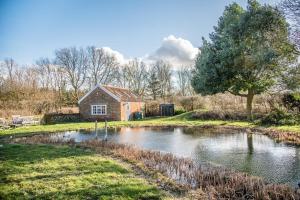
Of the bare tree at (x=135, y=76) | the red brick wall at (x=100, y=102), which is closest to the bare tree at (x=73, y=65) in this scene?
the bare tree at (x=135, y=76)

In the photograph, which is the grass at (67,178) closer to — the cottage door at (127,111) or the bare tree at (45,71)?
the cottage door at (127,111)

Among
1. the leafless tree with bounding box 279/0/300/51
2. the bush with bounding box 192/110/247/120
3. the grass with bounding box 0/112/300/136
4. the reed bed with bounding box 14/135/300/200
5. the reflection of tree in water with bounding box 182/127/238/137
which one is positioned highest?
the leafless tree with bounding box 279/0/300/51

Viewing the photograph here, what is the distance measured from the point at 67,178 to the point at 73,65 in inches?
1871

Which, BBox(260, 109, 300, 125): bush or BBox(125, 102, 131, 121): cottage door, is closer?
BBox(260, 109, 300, 125): bush

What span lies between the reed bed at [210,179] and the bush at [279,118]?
14237 mm

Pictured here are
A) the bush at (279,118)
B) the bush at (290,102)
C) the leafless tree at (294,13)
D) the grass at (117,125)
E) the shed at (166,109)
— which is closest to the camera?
the leafless tree at (294,13)

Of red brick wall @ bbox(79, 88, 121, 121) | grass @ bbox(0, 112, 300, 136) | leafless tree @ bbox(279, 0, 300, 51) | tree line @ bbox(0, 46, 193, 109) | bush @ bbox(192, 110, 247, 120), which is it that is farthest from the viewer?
tree line @ bbox(0, 46, 193, 109)

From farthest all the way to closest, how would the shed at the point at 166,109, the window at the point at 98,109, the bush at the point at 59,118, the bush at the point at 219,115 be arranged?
the shed at the point at 166,109 < the window at the point at 98,109 < the bush at the point at 59,118 < the bush at the point at 219,115

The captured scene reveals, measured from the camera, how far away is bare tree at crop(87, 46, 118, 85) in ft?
177

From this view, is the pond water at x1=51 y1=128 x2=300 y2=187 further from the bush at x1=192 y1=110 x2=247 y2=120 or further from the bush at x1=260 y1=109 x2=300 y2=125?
the bush at x1=192 y1=110 x2=247 y2=120

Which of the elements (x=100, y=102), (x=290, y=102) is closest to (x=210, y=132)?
(x=290, y=102)

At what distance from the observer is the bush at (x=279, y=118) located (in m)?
20.8

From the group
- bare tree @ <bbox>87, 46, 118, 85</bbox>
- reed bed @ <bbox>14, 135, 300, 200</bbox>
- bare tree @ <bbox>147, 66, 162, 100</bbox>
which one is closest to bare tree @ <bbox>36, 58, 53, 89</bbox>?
bare tree @ <bbox>87, 46, 118, 85</bbox>

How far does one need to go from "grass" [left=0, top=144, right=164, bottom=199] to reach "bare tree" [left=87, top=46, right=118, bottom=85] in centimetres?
4379
